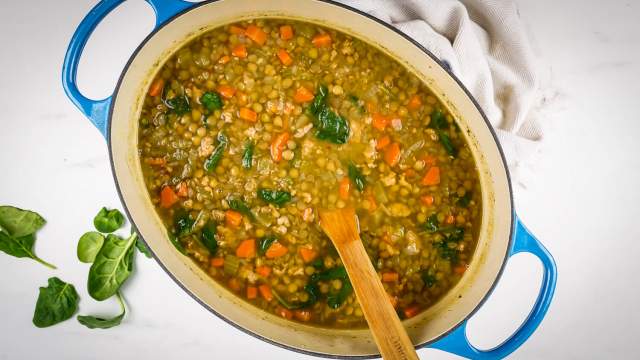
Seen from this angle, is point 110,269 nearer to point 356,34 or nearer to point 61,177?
point 61,177

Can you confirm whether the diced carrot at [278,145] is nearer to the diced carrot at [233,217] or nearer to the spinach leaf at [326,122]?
the spinach leaf at [326,122]

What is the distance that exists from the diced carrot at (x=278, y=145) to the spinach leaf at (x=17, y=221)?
1.42m

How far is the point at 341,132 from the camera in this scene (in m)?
2.74

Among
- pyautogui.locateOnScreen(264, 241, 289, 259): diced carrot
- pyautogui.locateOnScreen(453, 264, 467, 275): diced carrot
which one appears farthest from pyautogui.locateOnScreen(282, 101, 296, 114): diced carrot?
pyautogui.locateOnScreen(453, 264, 467, 275): diced carrot

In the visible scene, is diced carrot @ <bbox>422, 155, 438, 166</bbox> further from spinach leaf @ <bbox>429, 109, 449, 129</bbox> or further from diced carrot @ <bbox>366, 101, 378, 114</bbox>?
diced carrot @ <bbox>366, 101, 378, 114</bbox>

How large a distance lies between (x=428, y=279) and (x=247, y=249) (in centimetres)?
99

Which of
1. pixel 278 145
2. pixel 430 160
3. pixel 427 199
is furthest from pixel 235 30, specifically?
pixel 427 199

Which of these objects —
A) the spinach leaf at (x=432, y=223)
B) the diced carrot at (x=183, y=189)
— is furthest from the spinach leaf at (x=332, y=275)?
the diced carrot at (x=183, y=189)

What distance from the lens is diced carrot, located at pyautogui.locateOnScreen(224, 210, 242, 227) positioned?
2799 millimetres

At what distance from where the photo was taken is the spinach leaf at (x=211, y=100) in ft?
8.98

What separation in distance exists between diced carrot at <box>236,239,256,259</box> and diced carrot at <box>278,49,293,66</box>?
3.12 feet

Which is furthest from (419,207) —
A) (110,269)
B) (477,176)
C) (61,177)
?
(61,177)

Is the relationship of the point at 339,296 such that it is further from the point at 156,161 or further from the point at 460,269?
the point at 156,161

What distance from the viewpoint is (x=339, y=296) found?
2.92 metres
